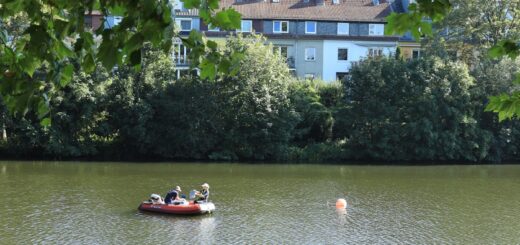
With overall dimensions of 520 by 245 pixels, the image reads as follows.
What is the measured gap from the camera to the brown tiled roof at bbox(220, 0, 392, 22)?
57.7 metres

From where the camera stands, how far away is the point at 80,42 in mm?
4250

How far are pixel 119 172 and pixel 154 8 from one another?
34.9 m

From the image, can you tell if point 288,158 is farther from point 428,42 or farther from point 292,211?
point 292,211

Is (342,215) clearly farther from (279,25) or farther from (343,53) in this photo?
(279,25)

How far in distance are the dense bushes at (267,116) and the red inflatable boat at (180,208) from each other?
19.2 m

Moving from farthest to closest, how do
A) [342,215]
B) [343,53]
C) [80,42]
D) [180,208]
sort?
[343,53], [342,215], [180,208], [80,42]

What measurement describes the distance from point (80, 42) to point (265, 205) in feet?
77.9

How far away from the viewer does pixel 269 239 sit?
71.1 ft

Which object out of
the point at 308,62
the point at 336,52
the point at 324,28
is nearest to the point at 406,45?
the point at 336,52

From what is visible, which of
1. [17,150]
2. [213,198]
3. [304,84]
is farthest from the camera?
[304,84]

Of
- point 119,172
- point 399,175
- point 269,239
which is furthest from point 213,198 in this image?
point 399,175

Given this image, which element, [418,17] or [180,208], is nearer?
[418,17]

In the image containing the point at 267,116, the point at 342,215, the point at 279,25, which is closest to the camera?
the point at 342,215

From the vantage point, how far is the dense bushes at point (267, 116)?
44656 millimetres
